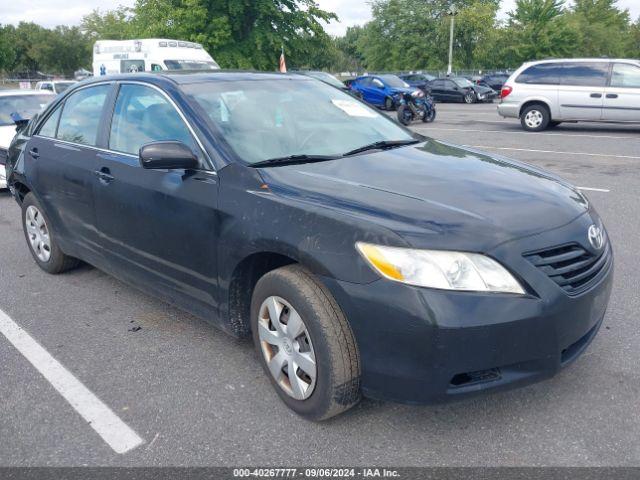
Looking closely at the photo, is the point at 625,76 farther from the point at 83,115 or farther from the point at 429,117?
the point at 83,115

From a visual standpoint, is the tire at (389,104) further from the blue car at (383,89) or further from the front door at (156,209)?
the front door at (156,209)

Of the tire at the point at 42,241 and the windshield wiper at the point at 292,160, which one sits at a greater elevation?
the windshield wiper at the point at 292,160

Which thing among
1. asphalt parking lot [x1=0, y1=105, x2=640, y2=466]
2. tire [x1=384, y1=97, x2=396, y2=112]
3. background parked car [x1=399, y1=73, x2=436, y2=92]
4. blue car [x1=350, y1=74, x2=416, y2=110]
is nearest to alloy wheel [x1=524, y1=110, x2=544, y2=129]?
blue car [x1=350, y1=74, x2=416, y2=110]

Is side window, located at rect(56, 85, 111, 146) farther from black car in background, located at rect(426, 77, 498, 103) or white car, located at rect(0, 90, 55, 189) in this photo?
black car in background, located at rect(426, 77, 498, 103)

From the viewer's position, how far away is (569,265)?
261 cm

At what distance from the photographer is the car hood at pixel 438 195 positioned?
97.7 inches

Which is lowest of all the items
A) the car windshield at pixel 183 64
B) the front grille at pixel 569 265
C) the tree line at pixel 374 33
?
the front grille at pixel 569 265

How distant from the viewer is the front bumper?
2348mm

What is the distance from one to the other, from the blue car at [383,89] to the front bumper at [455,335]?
20.7 metres

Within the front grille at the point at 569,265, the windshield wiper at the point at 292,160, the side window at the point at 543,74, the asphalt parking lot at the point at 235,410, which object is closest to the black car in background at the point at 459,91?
the side window at the point at 543,74

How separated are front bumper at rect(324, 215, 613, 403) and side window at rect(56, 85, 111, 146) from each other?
2488mm

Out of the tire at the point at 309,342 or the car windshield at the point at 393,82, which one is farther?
the car windshield at the point at 393,82

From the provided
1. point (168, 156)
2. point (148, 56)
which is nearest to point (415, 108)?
point (148, 56)

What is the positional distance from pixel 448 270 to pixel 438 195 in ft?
1.61
